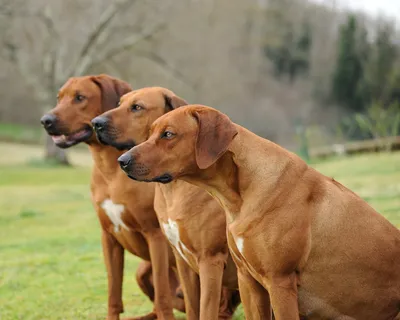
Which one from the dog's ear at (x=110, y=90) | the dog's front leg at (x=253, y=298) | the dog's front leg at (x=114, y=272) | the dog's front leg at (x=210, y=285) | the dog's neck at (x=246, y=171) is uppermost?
the dog's neck at (x=246, y=171)

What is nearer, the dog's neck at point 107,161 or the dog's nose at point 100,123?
the dog's nose at point 100,123

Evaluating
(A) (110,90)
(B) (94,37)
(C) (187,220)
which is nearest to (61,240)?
(A) (110,90)

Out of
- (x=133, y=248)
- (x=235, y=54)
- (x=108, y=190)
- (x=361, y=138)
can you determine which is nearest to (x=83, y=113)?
(x=108, y=190)

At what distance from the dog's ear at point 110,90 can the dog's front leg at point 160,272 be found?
112cm

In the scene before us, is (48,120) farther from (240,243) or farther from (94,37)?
(94,37)

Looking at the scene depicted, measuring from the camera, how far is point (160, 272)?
5039 mm

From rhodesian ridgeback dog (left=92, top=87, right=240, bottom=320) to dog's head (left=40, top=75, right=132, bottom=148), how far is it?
23.2 inches

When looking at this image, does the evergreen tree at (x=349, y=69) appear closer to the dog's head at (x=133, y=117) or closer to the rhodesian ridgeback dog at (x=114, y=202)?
the rhodesian ridgeback dog at (x=114, y=202)

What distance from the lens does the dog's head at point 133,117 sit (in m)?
4.76

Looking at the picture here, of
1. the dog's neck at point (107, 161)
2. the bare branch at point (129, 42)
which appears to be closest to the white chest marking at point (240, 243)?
the dog's neck at point (107, 161)

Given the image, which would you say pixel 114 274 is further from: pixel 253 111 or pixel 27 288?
pixel 253 111

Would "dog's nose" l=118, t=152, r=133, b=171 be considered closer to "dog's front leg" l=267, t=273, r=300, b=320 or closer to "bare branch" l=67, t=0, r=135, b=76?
"dog's front leg" l=267, t=273, r=300, b=320

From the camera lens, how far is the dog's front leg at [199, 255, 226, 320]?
4.38m

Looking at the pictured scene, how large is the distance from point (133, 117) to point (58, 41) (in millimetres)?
25629
